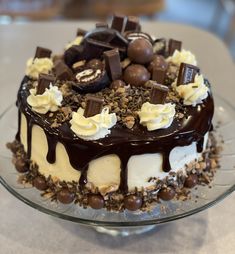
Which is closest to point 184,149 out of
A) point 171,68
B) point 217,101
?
point 171,68

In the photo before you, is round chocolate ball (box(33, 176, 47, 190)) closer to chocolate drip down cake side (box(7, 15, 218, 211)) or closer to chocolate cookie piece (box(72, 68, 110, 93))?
chocolate drip down cake side (box(7, 15, 218, 211))

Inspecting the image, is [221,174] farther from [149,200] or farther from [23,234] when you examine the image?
[23,234]

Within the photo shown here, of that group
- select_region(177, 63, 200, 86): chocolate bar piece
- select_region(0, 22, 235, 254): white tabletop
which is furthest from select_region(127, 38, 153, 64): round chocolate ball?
select_region(0, 22, 235, 254): white tabletop

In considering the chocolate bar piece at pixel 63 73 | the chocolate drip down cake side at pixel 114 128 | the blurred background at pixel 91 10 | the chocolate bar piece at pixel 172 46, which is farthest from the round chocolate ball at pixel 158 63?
the blurred background at pixel 91 10

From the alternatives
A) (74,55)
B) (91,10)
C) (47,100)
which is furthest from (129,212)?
(91,10)

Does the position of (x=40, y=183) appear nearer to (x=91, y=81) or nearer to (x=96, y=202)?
(x=96, y=202)
